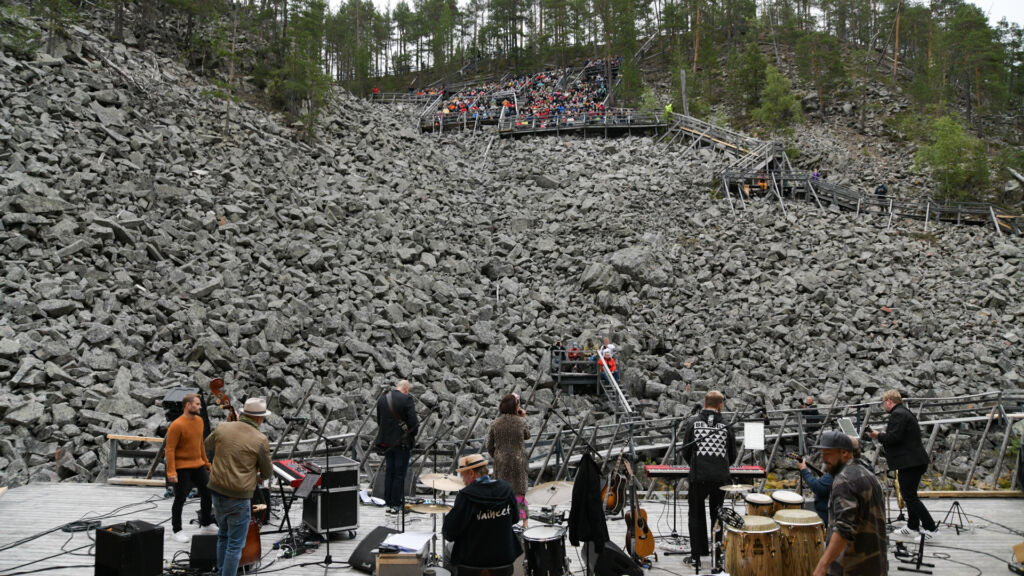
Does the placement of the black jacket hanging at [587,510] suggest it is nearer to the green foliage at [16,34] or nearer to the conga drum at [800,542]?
the conga drum at [800,542]

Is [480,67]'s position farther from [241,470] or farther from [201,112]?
[241,470]

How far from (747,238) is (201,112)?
77.3 ft

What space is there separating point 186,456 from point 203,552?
1.43m

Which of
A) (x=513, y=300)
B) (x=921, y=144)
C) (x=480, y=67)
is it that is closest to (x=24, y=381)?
(x=513, y=300)

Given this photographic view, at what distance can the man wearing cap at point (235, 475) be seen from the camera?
570 cm

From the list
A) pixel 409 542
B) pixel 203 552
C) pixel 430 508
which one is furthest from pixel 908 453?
pixel 203 552

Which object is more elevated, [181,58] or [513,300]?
[181,58]

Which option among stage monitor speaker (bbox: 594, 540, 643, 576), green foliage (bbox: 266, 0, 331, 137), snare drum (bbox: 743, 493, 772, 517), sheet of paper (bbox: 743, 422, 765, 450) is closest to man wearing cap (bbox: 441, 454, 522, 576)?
stage monitor speaker (bbox: 594, 540, 643, 576)

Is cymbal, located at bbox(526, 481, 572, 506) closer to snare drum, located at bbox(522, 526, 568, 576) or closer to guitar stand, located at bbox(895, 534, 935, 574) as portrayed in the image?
snare drum, located at bbox(522, 526, 568, 576)

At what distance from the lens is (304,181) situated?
2628cm

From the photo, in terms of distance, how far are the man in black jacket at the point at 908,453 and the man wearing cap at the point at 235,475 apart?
21.5 ft

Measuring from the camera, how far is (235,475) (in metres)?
5.70

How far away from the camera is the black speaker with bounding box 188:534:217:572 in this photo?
21.2 ft

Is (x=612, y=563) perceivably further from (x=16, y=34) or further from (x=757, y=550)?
(x=16, y=34)
